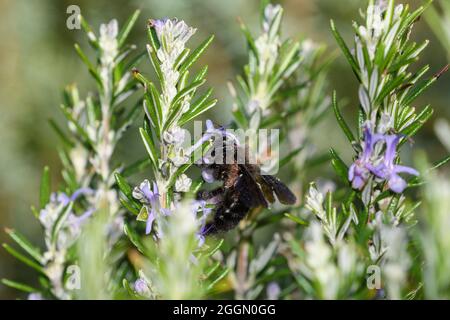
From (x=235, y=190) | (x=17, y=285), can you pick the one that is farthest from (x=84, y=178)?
(x=235, y=190)

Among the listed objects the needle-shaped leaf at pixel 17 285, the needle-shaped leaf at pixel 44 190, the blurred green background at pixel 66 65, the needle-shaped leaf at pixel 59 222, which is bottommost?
the needle-shaped leaf at pixel 17 285

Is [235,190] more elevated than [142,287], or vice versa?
[235,190]

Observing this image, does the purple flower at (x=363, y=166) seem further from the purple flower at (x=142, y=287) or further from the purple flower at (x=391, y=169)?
the purple flower at (x=142, y=287)

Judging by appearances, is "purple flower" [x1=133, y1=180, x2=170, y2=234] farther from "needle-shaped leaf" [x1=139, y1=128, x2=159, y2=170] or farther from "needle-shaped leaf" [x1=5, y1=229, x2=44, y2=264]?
"needle-shaped leaf" [x1=5, y1=229, x2=44, y2=264]

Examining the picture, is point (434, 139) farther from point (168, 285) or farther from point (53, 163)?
point (168, 285)

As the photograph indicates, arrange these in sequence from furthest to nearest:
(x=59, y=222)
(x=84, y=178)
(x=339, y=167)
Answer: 1. (x=84, y=178)
2. (x=59, y=222)
3. (x=339, y=167)

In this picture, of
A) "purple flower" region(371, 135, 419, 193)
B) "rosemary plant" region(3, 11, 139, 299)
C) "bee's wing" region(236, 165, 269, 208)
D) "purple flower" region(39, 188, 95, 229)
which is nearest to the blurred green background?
"rosemary plant" region(3, 11, 139, 299)

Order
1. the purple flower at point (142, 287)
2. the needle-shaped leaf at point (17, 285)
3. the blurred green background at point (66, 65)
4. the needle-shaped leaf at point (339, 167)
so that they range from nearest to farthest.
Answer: the purple flower at point (142, 287) → the needle-shaped leaf at point (339, 167) → the needle-shaped leaf at point (17, 285) → the blurred green background at point (66, 65)

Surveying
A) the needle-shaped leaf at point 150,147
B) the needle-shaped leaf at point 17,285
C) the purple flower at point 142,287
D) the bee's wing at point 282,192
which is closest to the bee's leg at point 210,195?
the bee's wing at point 282,192

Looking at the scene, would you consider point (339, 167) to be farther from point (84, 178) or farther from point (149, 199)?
point (84, 178)
